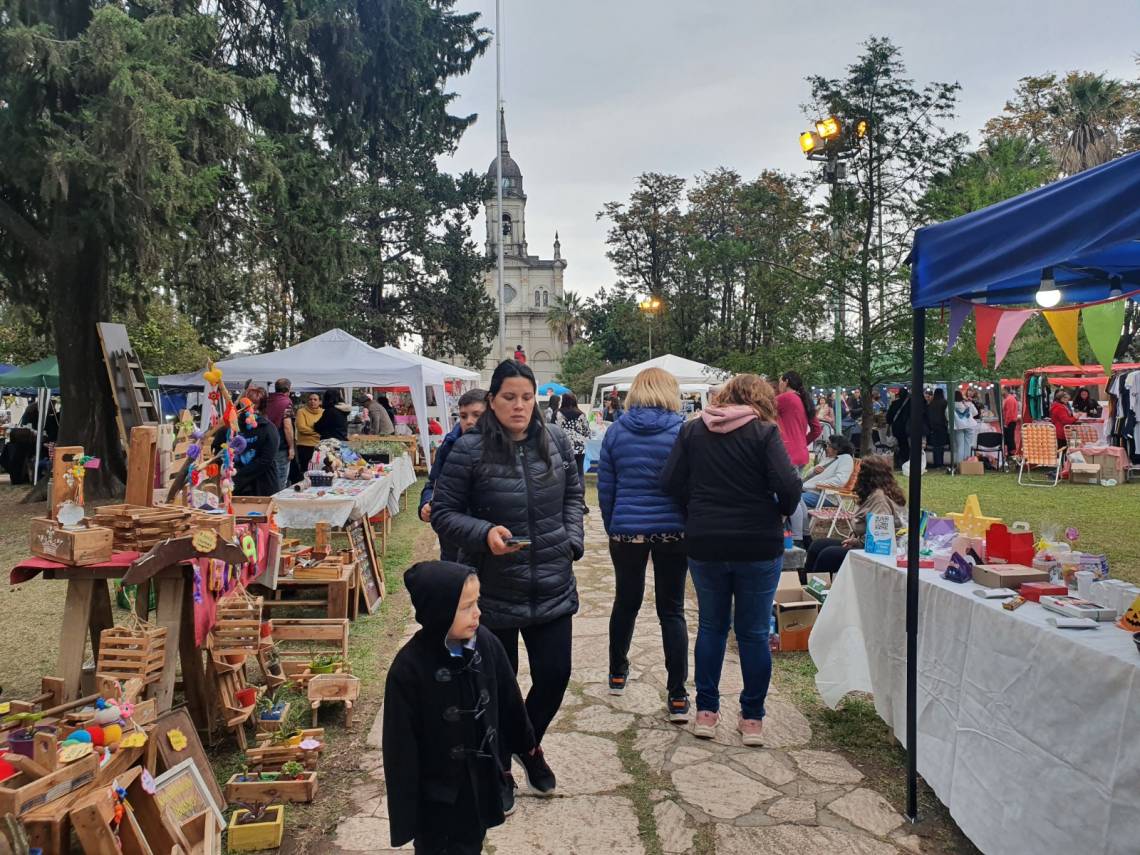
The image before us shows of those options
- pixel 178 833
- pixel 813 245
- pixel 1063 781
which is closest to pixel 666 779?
pixel 1063 781

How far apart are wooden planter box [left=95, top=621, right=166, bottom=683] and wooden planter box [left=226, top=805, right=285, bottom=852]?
724mm

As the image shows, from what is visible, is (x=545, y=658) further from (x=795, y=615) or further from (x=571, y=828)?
(x=795, y=615)

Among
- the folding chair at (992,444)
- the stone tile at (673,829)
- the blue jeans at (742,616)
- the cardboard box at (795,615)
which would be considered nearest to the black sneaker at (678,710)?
the blue jeans at (742,616)

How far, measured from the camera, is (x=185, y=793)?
296 cm

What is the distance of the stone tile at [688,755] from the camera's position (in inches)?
147

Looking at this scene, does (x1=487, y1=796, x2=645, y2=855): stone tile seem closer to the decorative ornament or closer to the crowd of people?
the crowd of people

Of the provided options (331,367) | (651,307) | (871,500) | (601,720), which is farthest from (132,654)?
(651,307)

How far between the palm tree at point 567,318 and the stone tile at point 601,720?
78199 millimetres

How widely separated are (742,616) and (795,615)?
5.96ft

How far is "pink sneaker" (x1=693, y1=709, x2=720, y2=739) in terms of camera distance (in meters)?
3.93

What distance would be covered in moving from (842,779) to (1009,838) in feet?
3.00

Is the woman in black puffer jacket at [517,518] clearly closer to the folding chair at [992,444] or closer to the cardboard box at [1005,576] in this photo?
the cardboard box at [1005,576]

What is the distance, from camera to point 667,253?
3947 centimetres

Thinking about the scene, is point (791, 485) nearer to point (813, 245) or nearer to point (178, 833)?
point (178, 833)
